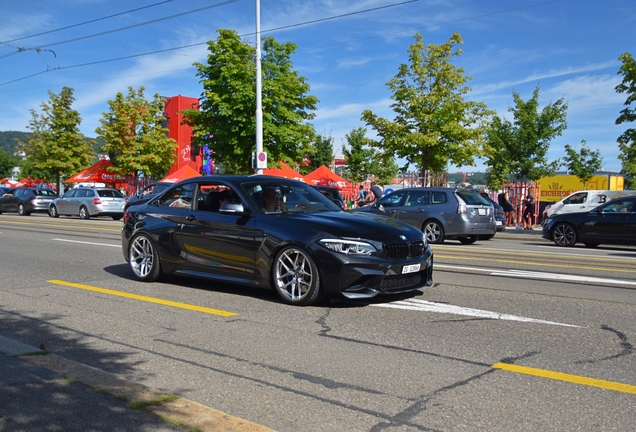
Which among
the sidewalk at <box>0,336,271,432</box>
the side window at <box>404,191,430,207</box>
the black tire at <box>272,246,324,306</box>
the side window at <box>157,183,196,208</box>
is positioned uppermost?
the side window at <box>404,191,430,207</box>

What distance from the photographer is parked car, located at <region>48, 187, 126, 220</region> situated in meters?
32.3

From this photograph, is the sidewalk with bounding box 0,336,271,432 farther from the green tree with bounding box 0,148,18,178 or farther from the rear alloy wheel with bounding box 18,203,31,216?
the green tree with bounding box 0,148,18,178

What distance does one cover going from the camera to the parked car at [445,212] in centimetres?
1722

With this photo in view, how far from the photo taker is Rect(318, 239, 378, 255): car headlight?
6855 millimetres

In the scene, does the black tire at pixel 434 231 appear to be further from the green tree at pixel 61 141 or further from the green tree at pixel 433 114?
the green tree at pixel 61 141

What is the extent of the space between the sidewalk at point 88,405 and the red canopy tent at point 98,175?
4236 cm

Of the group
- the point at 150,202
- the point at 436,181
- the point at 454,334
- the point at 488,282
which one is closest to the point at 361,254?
the point at 454,334

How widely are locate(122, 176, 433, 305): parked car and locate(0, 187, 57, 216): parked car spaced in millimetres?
30573

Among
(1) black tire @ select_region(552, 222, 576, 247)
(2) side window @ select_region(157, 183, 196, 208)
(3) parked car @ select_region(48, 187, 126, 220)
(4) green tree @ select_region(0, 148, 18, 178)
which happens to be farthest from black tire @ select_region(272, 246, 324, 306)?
(4) green tree @ select_region(0, 148, 18, 178)

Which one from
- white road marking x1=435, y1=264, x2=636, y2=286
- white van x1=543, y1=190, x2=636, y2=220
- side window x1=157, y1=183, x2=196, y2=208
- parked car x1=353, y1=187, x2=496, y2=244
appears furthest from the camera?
white van x1=543, y1=190, x2=636, y2=220

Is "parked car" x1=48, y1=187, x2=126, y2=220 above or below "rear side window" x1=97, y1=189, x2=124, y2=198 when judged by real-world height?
below

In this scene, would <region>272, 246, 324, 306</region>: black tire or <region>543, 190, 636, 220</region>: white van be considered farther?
<region>543, 190, 636, 220</region>: white van

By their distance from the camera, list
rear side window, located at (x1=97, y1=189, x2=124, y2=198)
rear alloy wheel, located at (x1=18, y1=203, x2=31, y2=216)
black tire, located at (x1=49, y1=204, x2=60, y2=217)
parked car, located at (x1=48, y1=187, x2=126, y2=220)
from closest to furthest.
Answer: parked car, located at (x1=48, y1=187, x2=126, y2=220), rear side window, located at (x1=97, y1=189, x2=124, y2=198), black tire, located at (x1=49, y1=204, x2=60, y2=217), rear alloy wheel, located at (x1=18, y1=203, x2=31, y2=216)

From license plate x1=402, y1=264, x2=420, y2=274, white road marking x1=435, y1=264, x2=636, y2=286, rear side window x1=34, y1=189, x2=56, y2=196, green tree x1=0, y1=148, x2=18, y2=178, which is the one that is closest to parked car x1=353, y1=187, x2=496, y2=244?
white road marking x1=435, y1=264, x2=636, y2=286
